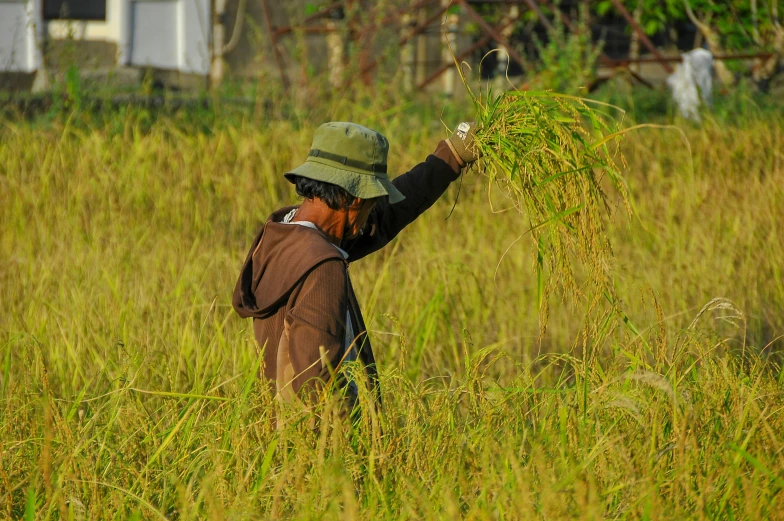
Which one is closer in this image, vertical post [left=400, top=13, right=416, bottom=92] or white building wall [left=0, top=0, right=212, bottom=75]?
vertical post [left=400, top=13, right=416, bottom=92]

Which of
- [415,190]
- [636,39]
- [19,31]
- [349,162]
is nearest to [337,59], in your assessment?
[636,39]

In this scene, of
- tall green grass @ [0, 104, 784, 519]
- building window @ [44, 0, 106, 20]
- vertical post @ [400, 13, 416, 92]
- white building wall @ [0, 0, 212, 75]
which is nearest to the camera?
tall green grass @ [0, 104, 784, 519]

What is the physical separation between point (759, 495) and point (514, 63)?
930 centimetres

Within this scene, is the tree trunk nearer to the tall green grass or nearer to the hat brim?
the tall green grass

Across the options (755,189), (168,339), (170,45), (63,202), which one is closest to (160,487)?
(168,339)

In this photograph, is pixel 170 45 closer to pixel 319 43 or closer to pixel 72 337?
pixel 319 43

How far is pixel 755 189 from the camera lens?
5359mm

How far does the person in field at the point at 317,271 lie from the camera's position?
2262 mm

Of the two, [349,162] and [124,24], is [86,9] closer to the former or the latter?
[124,24]

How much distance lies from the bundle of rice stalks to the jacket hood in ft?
1.68

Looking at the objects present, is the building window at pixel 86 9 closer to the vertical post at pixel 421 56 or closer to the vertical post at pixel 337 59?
the vertical post at pixel 337 59

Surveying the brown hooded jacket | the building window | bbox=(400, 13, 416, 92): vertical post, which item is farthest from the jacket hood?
the building window

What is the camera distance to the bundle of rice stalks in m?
2.52

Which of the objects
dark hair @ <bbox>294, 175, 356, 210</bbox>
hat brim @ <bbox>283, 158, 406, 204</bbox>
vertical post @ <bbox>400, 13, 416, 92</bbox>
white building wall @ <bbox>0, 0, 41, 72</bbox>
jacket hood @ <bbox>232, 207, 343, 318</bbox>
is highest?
hat brim @ <bbox>283, 158, 406, 204</bbox>
